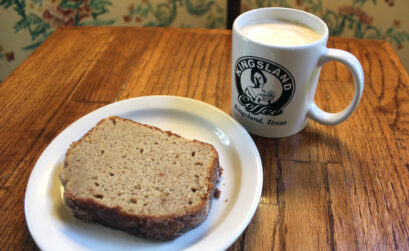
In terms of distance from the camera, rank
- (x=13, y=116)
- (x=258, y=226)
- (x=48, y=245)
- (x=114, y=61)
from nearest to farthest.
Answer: (x=48, y=245)
(x=258, y=226)
(x=13, y=116)
(x=114, y=61)

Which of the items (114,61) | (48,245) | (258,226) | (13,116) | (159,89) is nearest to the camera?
(48,245)

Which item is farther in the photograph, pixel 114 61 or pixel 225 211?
pixel 114 61

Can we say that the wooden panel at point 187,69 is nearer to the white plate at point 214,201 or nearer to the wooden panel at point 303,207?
the white plate at point 214,201

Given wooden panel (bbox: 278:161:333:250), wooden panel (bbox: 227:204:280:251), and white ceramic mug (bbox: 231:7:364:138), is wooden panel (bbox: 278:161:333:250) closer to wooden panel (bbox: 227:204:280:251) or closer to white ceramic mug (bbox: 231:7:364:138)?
wooden panel (bbox: 227:204:280:251)

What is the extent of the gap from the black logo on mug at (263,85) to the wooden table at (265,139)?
4.7 inches

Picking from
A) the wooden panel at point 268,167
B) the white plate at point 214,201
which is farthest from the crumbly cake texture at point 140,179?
the wooden panel at point 268,167

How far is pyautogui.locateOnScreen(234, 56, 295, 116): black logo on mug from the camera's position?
0.78 metres

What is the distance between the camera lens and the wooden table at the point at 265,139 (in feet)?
2.32

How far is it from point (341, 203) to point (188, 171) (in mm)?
371

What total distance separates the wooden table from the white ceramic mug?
68 mm

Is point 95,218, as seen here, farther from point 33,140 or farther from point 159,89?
point 159,89

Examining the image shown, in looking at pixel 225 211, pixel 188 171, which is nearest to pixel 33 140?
pixel 188 171

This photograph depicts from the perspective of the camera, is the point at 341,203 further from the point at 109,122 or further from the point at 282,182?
the point at 109,122

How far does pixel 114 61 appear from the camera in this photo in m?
1.25
